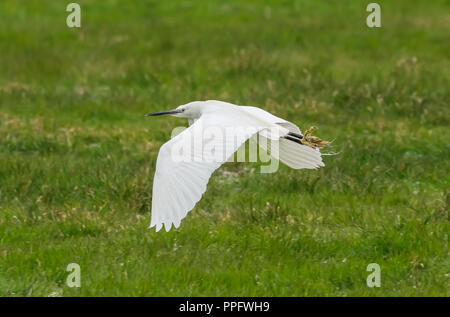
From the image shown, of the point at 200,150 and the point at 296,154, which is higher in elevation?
the point at 200,150

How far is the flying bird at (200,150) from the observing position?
18.1 ft

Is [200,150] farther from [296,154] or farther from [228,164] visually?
[228,164]

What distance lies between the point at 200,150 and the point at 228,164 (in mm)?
2752

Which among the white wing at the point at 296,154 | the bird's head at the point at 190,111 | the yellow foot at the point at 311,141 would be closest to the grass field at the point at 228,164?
the white wing at the point at 296,154

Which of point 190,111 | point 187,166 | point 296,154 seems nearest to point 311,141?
point 296,154

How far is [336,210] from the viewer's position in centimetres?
708

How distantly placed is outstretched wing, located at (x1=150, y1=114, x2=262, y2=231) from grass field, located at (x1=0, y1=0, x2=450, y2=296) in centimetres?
52

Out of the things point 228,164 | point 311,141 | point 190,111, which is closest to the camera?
point 311,141

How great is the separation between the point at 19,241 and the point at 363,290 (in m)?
2.60

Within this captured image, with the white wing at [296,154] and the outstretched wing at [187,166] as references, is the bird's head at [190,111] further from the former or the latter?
the outstretched wing at [187,166]

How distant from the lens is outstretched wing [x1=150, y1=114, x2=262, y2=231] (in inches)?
217

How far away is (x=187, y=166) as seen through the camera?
5.74 meters

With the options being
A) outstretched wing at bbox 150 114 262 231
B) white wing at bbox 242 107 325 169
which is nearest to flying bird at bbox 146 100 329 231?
outstretched wing at bbox 150 114 262 231
